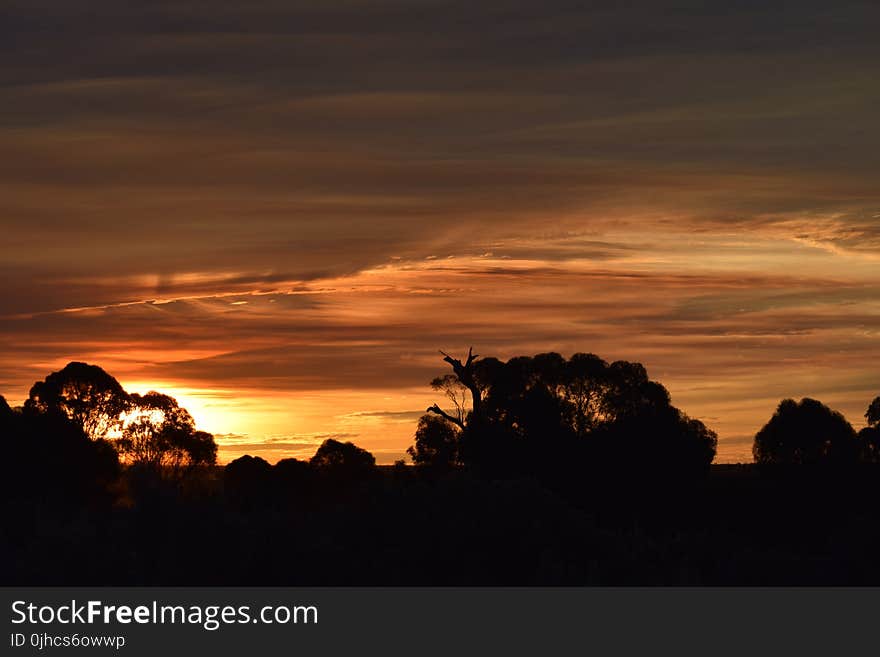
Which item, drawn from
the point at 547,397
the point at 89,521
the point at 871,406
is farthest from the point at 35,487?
the point at 871,406

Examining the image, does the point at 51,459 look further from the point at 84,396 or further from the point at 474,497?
the point at 474,497

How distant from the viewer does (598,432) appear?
254ft

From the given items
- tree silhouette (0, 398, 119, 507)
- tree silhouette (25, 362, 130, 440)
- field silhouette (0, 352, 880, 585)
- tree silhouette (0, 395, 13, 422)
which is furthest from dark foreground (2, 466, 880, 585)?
tree silhouette (25, 362, 130, 440)

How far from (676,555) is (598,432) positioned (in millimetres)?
56718

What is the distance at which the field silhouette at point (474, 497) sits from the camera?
754 inches

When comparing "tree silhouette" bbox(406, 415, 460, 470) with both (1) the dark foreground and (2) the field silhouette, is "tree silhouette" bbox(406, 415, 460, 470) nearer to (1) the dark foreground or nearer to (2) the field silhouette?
(2) the field silhouette

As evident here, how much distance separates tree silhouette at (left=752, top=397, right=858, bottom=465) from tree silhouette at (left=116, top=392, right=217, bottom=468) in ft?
117

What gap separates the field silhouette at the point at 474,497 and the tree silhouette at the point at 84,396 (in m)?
0.10

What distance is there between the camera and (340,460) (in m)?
92.9

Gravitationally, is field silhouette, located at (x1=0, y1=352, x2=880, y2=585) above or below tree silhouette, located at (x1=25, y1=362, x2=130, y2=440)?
below

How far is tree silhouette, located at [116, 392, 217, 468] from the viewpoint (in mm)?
84750

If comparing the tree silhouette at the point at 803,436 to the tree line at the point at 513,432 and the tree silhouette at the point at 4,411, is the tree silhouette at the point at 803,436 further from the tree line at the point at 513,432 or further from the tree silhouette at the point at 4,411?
the tree silhouette at the point at 4,411

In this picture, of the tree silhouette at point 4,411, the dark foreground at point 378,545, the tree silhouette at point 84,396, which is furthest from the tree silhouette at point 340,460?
the dark foreground at point 378,545

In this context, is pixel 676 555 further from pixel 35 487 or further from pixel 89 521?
pixel 35 487
